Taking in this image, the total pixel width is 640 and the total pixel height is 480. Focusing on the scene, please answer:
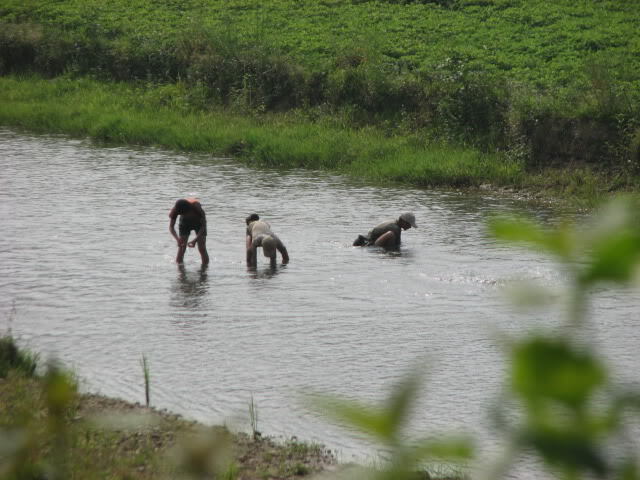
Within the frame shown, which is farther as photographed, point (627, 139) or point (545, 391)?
point (627, 139)

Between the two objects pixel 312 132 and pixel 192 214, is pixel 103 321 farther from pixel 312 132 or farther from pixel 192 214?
pixel 312 132

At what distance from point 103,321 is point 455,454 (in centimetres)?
1075

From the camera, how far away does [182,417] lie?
781 cm

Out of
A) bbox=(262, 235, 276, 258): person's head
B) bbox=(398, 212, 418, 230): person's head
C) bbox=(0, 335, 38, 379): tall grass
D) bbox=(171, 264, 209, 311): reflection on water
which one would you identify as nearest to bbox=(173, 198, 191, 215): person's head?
bbox=(171, 264, 209, 311): reflection on water

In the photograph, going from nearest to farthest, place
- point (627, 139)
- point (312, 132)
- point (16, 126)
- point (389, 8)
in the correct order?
point (627, 139)
point (312, 132)
point (16, 126)
point (389, 8)

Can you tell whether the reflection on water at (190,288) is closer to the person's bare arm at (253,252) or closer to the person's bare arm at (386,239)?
the person's bare arm at (253,252)

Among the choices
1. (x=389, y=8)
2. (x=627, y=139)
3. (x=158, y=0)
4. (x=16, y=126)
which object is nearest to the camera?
(x=627, y=139)

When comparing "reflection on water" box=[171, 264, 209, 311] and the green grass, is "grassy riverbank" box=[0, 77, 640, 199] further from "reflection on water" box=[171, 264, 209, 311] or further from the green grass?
"reflection on water" box=[171, 264, 209, 311]

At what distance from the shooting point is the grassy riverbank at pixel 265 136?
21.4 metres

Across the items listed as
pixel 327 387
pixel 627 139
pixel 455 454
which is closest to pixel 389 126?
pixel 627 139

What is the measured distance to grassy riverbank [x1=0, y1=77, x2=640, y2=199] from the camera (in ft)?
70.3

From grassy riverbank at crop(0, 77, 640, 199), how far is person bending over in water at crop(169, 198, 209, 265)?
812cm

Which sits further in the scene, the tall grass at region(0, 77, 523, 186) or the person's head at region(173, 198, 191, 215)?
the tall grass at region(0, 77, 523, 186)

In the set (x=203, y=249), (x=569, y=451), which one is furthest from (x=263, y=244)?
(x=569, y=451)
